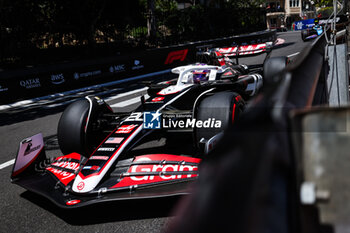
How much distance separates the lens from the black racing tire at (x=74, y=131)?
380 cm

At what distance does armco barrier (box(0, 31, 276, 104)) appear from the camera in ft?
32.2

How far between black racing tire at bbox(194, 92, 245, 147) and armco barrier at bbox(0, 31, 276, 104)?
4911 millimetres

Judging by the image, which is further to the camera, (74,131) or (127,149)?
(74,131)

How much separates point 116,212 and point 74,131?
3.96ft

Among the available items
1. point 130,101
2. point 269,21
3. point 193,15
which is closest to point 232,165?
point 130,101

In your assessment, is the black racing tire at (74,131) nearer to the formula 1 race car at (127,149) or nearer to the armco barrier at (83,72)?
the formula 1 race car at (127,149)

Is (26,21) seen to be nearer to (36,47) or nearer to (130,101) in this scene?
(36,47)

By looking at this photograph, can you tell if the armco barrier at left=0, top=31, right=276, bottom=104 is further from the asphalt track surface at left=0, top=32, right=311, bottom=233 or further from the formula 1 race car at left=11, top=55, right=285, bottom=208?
the asphalt track surface at left=0, top=32, right=311, bottom=233

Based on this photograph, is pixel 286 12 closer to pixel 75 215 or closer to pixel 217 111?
pixel 217 111

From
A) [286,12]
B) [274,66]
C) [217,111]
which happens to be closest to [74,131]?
[217,111]

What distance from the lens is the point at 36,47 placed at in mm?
16125

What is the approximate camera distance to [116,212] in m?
2.99

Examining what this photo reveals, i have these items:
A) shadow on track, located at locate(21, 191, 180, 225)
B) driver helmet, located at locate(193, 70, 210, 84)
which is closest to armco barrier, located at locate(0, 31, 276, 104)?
driver helmet, located at locate(193, 70, 210, 84)

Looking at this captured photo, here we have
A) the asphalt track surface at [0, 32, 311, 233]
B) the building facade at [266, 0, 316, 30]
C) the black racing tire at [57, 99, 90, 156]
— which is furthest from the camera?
the building facade at [266, 0, 316, 30]
